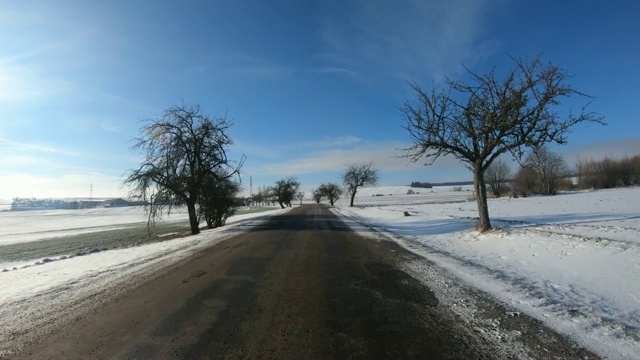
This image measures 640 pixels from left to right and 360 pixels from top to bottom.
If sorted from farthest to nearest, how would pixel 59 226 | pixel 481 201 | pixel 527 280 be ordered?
1. pixel 59 226
2. pixel 481 201
3. pixel 527 280

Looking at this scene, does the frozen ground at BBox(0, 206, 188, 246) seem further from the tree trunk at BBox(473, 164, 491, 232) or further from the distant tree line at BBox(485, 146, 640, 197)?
the distant tree line at BBox(485, 146, 640, 197)

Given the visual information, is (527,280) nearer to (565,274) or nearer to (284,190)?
(565,274)

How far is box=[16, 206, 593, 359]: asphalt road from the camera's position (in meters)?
3.87

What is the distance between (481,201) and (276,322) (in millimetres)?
12258

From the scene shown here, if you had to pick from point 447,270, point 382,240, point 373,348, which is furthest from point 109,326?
point 382,240

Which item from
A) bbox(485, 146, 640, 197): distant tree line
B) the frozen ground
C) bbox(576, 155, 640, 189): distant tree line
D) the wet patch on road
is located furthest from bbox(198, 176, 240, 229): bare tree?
bbox(576, 155, 640, 189): distant tree line

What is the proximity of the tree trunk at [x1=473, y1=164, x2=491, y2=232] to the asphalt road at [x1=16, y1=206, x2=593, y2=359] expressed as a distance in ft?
25.0

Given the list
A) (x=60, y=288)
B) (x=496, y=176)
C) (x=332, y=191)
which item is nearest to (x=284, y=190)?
(x=332, y=191)

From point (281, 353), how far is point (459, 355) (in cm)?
187

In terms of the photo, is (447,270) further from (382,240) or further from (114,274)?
Answer: (114,274)

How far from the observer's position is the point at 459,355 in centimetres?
366

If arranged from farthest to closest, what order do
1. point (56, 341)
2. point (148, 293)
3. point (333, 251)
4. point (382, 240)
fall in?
point (382, 240) < point (333, 251) < point (148, 293) < point (56, 341)

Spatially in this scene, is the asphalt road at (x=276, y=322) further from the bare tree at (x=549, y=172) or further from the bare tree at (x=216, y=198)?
the bare tree at (x=549, y=172)

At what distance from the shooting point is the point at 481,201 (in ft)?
47.8
